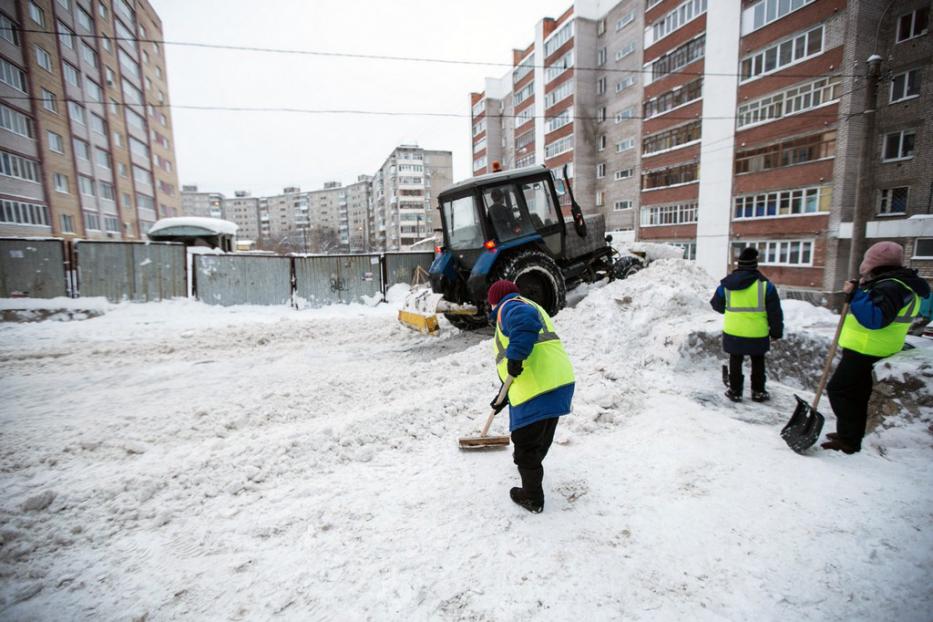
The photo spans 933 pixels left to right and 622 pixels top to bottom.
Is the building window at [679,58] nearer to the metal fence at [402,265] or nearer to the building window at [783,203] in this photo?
the building window at [783,203]

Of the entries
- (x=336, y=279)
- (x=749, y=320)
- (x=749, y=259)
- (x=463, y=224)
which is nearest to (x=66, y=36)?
(x=463, y=224)

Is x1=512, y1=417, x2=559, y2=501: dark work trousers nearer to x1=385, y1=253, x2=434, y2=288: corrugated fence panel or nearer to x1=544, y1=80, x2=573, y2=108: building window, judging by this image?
x1=385, y1=253, x2=434, y2=288: corrugated fence panel

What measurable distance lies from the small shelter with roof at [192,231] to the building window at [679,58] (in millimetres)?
28556

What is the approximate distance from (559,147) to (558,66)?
7151mm

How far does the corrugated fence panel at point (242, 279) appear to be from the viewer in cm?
1178

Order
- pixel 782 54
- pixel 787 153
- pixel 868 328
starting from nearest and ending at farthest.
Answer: pixel 868 328
pixel 782 54
pixel 787 153

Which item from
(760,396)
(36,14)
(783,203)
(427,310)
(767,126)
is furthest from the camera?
(767,126)

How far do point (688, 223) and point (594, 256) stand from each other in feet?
75.0

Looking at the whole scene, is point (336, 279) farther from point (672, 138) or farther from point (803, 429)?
point (672, 138)

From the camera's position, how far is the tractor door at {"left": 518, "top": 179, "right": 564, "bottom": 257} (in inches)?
285

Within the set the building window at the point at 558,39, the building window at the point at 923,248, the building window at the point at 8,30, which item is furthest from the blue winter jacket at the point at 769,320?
the building window at the point at 558,39

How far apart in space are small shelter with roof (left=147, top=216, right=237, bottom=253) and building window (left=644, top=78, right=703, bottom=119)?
2786cm

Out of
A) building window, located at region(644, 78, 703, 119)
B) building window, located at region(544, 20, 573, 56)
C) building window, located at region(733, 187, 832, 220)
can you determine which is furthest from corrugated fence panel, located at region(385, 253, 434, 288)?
building window, located at region(544, 20, 573, 56)

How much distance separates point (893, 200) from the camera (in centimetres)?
1788
